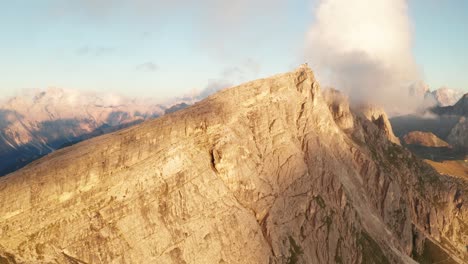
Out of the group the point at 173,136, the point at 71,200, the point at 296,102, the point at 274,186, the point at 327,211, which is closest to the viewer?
the point at 71,200

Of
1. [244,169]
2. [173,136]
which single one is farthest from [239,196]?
[173,136]

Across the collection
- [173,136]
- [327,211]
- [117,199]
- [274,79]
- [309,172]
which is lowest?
[327,211]

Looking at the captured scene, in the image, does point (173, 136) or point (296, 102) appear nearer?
point (173, 136)

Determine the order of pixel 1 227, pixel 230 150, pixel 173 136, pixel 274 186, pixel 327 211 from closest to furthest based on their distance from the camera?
pixel 1 227 < pixel 173 136 < pixel 230 150 < pixel 274 186 < pixel 327 211

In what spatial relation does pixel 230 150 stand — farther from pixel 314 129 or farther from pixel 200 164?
pixel 314 129

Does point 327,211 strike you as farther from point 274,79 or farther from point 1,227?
point 1,227

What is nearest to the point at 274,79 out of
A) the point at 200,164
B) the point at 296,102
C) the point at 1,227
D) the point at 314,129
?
the point at 296,102

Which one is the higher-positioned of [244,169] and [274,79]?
[274,79]
